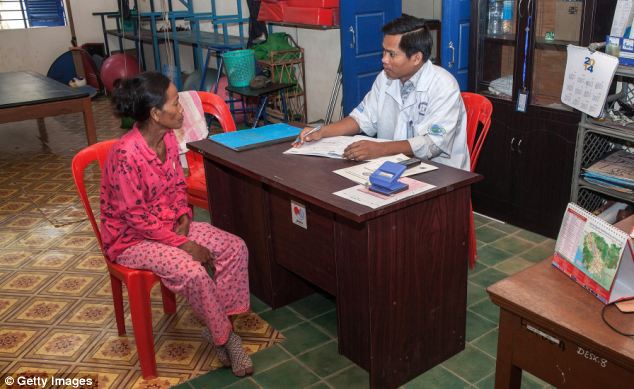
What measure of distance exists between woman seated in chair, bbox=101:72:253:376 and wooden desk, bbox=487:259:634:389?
1204 mm

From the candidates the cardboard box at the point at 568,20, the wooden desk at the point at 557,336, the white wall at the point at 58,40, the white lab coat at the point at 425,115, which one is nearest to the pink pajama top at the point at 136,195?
the white lab coat at the point at 425,115

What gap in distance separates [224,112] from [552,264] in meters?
2.32

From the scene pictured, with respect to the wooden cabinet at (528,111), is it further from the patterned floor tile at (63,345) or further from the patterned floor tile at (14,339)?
the patterned floor tile at (14,339)

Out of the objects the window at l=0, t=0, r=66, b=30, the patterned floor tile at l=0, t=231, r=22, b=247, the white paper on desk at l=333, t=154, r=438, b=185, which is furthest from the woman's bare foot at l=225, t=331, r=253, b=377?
the window at l=0, t=0, r=66, b=30

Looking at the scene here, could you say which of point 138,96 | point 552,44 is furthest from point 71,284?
point 552,44

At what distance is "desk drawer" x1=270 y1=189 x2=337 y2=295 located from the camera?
2521mm

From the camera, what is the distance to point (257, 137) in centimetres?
299

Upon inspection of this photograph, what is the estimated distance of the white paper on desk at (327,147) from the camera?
2.64 meters

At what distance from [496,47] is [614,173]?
1.15 m

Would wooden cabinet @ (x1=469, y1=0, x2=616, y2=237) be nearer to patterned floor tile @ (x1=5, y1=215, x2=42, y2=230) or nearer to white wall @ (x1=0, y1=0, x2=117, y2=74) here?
patterned floor tile @ (x1=5, y1=215, x2=42, y2=230)

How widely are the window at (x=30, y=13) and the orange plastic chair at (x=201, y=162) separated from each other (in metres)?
6.58

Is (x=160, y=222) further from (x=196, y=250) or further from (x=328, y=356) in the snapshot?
(x=328, y=356)

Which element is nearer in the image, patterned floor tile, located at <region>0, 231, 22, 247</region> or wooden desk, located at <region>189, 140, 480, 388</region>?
wooden desk, located at <region>189, 140, 480, 388</region>

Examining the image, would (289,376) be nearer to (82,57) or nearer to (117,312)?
(117,312)
